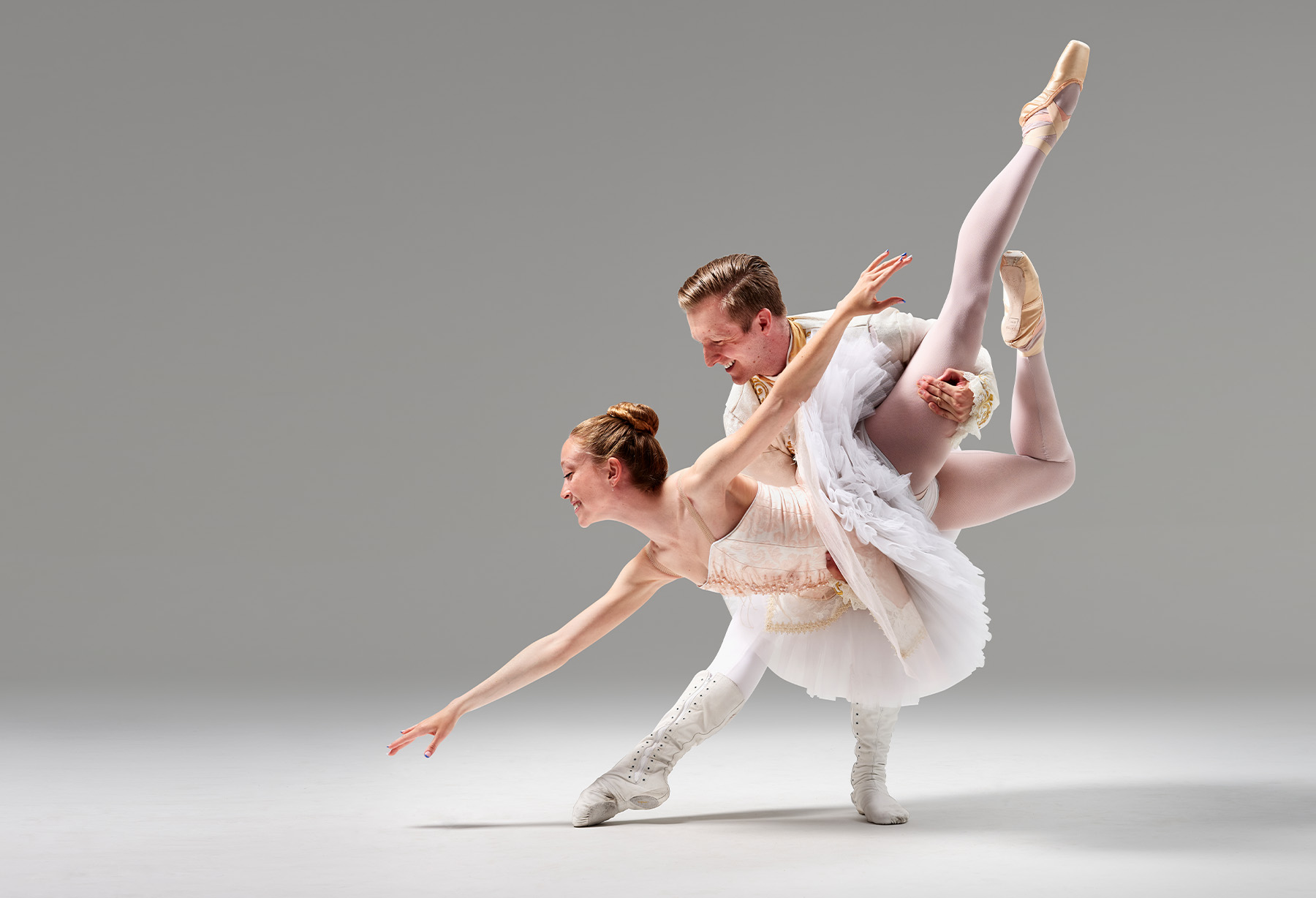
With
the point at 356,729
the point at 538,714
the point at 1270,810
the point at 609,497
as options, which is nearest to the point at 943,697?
the point at 538,714

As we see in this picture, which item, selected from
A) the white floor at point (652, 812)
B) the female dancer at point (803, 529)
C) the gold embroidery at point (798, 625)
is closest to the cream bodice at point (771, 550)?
Answer: the female dancer at point (803, 529)

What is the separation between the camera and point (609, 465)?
3229 mm

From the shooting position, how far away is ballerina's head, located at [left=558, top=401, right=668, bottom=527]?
3238 millimetres

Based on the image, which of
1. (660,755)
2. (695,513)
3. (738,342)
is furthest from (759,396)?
(660,755)

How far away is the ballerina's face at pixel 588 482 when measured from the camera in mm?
3238

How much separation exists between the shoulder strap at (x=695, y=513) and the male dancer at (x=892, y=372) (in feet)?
1.30

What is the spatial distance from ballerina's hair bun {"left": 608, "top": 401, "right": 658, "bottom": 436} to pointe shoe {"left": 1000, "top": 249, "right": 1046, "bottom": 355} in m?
1.04

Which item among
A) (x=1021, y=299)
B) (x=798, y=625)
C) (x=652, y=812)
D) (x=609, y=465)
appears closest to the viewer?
(x=609, y=465)

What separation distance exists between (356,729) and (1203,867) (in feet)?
11.0

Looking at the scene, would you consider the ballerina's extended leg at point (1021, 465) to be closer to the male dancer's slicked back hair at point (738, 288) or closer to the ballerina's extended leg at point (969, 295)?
the ballerina's extended leg at point (969, 295)

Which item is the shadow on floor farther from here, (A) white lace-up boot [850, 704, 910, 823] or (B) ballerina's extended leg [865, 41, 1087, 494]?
(B) ballerina's extended leg [865, 41, 1087, 494]

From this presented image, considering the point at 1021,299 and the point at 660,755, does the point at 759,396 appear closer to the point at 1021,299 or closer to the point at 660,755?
the point at 1021,299

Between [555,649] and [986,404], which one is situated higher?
[986,404]

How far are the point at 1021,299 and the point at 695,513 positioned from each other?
44.6 inches
